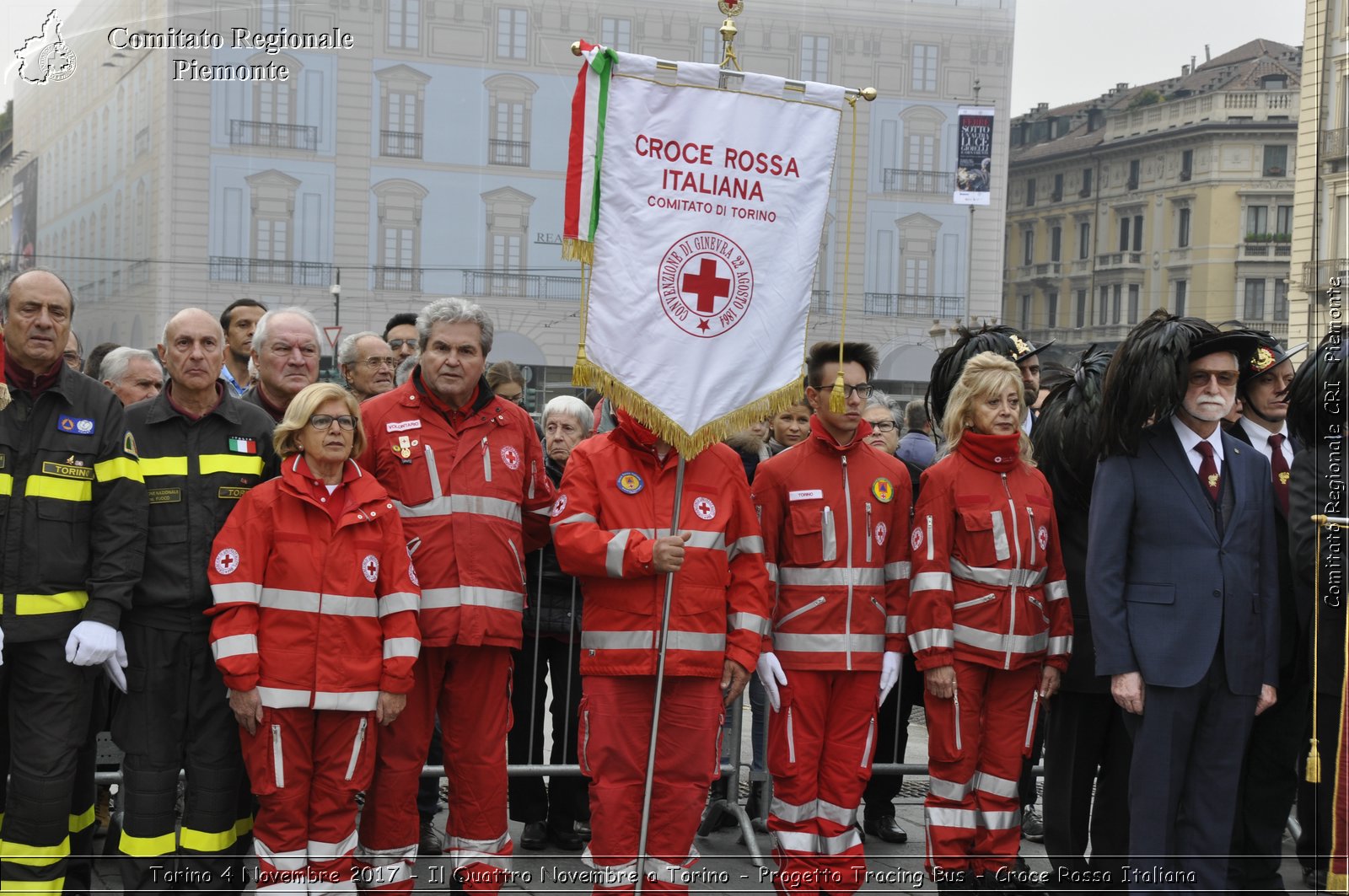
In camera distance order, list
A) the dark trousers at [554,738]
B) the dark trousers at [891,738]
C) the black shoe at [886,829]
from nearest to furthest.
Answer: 1. the dark trousers at [554,738]
2. the black shoe at [886,829]
3. the dark trousers at [891,738]

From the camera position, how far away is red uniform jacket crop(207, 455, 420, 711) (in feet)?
15.5

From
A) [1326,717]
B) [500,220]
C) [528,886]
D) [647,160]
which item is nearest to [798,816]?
[528,886]

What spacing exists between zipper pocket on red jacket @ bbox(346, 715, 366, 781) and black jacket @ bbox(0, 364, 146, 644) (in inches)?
37.6

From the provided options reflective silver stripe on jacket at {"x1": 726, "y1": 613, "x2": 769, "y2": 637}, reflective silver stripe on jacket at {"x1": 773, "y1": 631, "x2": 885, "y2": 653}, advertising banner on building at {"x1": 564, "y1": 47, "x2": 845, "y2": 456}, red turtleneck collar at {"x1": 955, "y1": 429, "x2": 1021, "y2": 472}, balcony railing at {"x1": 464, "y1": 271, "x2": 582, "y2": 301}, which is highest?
balcony railing at {"x1": 464, "y1": 271, "x2": 582, "y2": 301}

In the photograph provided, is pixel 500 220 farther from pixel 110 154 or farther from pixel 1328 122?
pixel 1328 122

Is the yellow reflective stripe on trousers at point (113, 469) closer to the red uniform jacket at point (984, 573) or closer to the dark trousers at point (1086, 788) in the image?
the red uniform jacket at point (984, 573)

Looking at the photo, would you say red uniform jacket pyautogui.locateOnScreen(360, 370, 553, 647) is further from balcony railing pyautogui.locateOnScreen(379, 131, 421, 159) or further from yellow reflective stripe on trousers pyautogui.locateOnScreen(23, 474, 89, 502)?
balcony railing pyautogui.locateOnScreen(379, 131, 421, 159)

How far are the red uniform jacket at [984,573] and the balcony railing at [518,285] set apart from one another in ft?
111

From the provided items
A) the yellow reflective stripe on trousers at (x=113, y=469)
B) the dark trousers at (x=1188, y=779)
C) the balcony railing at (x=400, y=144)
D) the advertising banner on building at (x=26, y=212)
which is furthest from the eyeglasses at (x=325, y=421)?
the advertising banner on building at (x=26, y=212)

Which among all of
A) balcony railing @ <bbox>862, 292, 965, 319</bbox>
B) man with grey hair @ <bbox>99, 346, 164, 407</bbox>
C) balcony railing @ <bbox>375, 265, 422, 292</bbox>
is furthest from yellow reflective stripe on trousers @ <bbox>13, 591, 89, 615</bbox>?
balcony railing @ <bbox>862, 292, 965, 319</bbox>

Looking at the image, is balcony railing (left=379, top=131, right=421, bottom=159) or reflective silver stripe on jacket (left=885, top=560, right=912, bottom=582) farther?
balcony railing (left=379, top=131, right=421, bottom=159)

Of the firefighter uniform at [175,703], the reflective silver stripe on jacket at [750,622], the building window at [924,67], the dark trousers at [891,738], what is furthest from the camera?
the building window at [924,67]

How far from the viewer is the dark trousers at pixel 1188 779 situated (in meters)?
5.05

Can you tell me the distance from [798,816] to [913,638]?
85 centimetres
